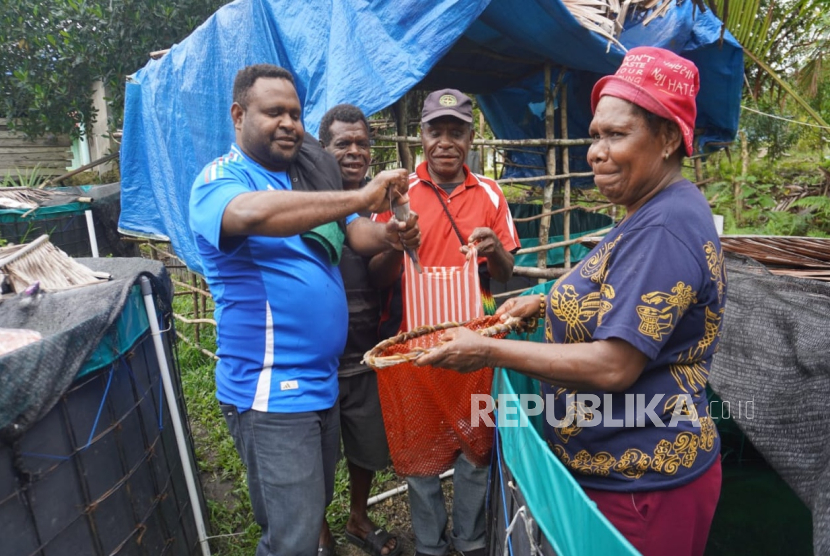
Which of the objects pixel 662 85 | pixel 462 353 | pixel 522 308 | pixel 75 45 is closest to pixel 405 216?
pixel 522 308

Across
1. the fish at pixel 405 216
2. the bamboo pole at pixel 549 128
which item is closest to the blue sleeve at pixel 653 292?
the fish at pixel 405 216

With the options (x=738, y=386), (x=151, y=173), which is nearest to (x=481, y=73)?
(x=151, y=173)

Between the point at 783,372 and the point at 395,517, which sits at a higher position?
the point at 783,372

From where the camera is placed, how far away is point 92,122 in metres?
7.66

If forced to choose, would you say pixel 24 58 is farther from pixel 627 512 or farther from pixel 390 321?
pixel 627 512

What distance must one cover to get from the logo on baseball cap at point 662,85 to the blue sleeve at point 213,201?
3.82 ft

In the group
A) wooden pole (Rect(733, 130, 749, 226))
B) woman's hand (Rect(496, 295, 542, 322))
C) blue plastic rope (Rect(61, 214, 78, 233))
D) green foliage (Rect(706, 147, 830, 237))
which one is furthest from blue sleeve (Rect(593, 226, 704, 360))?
wooden pole (Rect(733, 130, 749, 226))

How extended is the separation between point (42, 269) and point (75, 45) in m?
6.19

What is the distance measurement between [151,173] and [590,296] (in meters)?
4.00

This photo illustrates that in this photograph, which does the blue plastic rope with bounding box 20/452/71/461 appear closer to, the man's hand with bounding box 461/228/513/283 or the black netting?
the man's hand with bounding box 461/228/513/283

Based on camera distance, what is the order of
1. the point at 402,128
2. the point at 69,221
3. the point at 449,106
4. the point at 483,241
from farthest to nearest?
the point at 69,221 < the point at 402,128 < the point at 449,106 < the point at 483,241

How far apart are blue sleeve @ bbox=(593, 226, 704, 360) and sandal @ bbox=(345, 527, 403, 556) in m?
2.11

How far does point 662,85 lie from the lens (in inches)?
51.0

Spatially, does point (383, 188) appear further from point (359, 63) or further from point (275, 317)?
point (359, 63)
